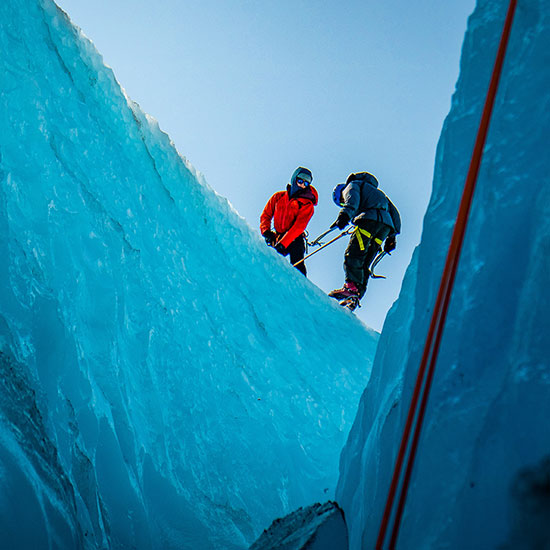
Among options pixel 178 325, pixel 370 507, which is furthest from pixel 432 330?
pixel 178 325

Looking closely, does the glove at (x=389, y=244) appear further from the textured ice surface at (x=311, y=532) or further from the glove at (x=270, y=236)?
the textured ice surface at (x=311, y=532)

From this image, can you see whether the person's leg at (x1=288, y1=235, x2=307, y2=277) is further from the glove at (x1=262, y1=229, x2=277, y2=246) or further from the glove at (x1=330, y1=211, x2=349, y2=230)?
the glove at (x1=330, y1=211, x2=349, y2=230)

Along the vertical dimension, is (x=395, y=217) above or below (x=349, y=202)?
above

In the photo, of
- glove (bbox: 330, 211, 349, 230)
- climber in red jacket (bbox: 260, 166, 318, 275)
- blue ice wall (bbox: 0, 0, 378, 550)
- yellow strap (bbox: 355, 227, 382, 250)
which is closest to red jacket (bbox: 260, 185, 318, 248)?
climber in red jacket (bbox: 260, 166, 318, 275)

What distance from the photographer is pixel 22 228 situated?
2482mm

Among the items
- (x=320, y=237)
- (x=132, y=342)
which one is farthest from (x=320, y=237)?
(x=132, y=342)

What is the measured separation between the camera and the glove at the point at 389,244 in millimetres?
4938

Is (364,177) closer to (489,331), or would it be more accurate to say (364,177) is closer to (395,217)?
(395,217)

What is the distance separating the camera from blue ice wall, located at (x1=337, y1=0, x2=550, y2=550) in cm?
136

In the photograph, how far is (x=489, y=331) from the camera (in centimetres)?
156

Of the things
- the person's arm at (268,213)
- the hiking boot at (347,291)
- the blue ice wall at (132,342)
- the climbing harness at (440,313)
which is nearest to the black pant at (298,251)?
the person's arm at (268,213)

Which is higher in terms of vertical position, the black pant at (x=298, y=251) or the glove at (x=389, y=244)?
the glove at (x=389, y=244)

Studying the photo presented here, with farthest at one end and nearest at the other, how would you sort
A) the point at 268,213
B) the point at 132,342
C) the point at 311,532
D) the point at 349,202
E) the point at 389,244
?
the point at 268,213, the point at 389,244, the point at 349,202, the point at 132,342, the point at 311,532

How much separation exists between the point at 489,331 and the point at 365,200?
317 cm
